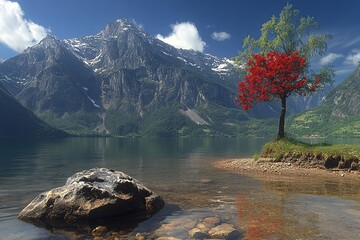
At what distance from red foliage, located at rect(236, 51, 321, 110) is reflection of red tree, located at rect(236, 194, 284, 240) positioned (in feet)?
90.3

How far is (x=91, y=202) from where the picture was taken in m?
16.7

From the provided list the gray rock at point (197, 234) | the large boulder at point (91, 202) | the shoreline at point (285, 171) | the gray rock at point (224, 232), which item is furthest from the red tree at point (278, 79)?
the gray rock at point (197, 234)

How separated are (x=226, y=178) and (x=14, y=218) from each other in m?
19.9


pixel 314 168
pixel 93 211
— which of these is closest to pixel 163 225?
pixel 93 211

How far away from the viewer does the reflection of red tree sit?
45.1 feet

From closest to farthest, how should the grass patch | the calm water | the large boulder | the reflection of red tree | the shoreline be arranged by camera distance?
the reflection of red tree, the calm water, the large boulder, the shoreline, the grass patch

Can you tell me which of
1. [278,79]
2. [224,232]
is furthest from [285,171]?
[224,232]

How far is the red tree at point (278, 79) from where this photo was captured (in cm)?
4406

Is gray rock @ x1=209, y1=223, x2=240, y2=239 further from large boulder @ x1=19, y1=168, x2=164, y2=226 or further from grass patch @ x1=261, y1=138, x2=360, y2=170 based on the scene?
grass patch @ x1=261, y1=138, x2=360, y2=170

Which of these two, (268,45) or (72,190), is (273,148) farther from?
(72,190)

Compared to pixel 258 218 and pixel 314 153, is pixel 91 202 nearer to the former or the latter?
pixel 258 218

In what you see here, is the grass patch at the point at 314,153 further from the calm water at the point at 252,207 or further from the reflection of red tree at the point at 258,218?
the reflection of red tree at the point at 258,218

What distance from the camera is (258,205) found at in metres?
19.0

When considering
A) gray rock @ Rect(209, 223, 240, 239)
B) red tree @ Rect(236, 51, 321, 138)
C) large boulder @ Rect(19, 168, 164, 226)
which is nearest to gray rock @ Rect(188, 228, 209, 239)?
gray rock @ Rect(209, 223, 240, 239)
